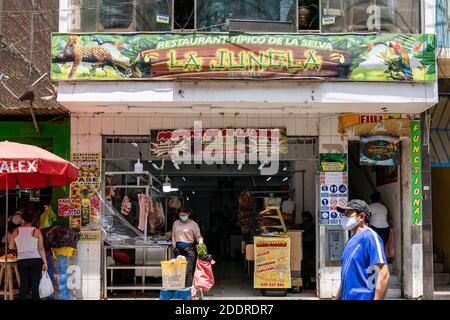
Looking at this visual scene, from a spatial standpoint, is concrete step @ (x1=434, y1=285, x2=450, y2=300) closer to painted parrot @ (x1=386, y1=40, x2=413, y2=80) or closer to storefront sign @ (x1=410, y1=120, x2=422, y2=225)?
storefront sign @ (x1=410, y1=120, x2=422, y2=225)

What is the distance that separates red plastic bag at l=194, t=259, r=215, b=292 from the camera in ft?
36.7

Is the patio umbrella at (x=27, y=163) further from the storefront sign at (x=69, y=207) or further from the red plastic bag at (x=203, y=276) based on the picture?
the red plastic bag at (x=203, y=276)

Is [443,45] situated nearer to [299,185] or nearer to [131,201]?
[299,185]

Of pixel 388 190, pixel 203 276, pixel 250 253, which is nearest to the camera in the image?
pixel 203 276

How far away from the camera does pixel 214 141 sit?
11938 mm

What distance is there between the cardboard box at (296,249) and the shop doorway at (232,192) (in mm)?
148

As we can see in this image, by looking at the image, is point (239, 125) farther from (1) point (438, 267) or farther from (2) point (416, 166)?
(1) point (438, 267)

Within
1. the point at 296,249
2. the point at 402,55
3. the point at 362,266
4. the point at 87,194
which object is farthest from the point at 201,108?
the point at 362,266

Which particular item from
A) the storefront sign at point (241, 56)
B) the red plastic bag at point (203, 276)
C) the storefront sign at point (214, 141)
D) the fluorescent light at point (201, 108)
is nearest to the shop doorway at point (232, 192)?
the storefront sign at point (214, 141)

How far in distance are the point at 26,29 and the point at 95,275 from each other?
5.09 m

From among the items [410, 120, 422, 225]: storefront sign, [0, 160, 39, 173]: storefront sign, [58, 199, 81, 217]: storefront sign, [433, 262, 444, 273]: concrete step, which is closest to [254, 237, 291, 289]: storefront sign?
[410, 120, 422, 225]: storefront sign

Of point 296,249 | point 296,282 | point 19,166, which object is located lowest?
point 296,282

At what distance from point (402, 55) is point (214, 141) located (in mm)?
3814

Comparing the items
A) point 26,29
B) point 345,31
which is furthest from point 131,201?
point 345,31
